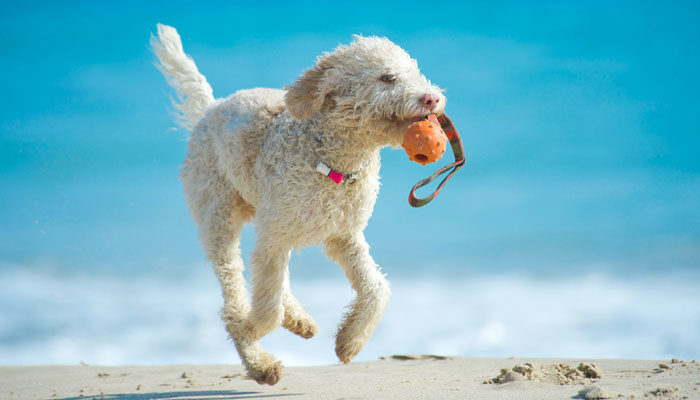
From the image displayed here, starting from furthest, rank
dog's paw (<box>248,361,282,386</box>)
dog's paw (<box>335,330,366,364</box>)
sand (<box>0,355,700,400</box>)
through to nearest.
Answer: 1. dog's paw (<box>248,361,282,386</box>)
2. dog's paw (<box>335,330,366,364</box>)
3. sand (<box>0,355,700,400</box>)

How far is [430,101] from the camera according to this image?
17.7ft

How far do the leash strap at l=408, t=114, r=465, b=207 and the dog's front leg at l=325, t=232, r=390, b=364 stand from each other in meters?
1.03

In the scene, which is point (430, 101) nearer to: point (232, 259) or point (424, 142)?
point (424, 142)

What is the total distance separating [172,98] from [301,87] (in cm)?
329

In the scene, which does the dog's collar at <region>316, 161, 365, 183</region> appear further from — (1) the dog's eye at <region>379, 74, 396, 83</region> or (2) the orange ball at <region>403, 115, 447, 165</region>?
(1) the dog's eye at <region>379, 74, 396, 83</region>

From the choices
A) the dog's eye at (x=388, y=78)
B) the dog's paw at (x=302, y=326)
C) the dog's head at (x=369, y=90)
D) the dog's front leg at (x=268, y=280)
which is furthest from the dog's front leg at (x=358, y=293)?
the dog's eye at (x=388, y=78)

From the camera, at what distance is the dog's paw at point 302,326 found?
7.23 meters

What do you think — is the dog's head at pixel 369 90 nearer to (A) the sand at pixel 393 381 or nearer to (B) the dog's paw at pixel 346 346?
(B) the dog's paw at pixel 346 346

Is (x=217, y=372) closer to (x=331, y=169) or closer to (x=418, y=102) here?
(x=331, y=169)

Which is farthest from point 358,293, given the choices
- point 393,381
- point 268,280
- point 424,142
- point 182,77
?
point 182,77

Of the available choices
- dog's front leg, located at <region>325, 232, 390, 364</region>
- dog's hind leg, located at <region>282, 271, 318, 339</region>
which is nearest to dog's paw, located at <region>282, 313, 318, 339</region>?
dog's hind leg, located at <region>282, 271, 318, 339</region>

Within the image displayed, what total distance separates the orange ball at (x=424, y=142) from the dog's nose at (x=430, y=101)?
0.11m

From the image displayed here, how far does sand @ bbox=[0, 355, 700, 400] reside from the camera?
607 cm

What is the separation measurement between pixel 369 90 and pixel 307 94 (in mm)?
627
